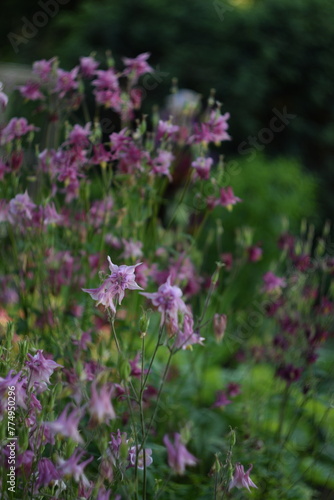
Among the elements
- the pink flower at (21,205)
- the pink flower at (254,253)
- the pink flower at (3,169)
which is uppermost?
the pink flower at (21,205)

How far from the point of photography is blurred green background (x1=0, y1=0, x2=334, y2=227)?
25.4ft

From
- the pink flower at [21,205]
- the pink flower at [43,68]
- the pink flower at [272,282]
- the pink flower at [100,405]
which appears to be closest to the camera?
the pink flower at [100,405]

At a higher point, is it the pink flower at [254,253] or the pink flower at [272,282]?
the pink flower at [272,282]

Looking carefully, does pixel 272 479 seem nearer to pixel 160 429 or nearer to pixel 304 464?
pixel 160 429

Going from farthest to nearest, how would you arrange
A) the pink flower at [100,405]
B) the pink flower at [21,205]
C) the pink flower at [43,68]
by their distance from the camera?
the pink flower at [43,68]
the pink flower at [21,205]
the pink flower at [100,405]

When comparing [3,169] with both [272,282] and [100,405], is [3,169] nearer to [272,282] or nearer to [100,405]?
[272,282]

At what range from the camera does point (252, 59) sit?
7.79 metres

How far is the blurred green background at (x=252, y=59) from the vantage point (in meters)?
7.73

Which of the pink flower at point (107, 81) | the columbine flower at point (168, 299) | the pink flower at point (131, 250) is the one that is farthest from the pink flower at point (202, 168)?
the columbine flower at point (168, 299)

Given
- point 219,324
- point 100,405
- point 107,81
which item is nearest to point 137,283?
point 219,324

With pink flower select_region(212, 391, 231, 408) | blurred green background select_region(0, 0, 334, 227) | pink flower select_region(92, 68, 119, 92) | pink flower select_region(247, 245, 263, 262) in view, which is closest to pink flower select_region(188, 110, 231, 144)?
pink flower select_region(92, 68, 119, 92)

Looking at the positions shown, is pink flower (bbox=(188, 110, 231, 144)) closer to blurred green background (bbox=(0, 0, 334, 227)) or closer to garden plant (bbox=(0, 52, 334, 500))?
garden plant (bbox=(0, 52, 334, 500))

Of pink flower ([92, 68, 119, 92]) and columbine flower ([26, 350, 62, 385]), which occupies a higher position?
pink flower ([92, 68, 119, 92])

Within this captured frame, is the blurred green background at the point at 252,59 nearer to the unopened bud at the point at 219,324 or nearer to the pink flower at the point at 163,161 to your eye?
the pink flower at the point at 163,161
